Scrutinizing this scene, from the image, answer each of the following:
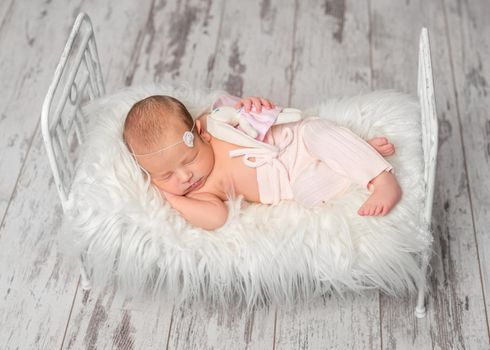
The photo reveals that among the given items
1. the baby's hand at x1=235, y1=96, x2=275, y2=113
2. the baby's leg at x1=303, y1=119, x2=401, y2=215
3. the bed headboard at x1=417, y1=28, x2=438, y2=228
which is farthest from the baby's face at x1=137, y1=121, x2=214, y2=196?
the bed headboard at x1=417, y1=28, x2=438, y2=228

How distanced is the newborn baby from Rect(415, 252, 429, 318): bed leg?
0.42ft

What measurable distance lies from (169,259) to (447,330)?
1.99ft

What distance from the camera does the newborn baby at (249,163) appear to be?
147 cm

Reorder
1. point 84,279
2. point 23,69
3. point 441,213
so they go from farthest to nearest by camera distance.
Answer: point 23,69, point 441,213, point 84,279

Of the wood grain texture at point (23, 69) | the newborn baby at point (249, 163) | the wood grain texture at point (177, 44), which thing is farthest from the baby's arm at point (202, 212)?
the wood grain texture at point (177, 44)

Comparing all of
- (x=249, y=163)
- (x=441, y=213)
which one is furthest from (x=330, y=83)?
(x=249, y=163)

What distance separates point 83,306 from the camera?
163cm

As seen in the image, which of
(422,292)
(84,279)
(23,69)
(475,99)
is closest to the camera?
(422,292)

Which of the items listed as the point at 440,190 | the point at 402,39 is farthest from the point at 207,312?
the point at 402,39

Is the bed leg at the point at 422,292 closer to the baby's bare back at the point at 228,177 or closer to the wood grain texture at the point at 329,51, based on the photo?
the baby's bare back at the point at 228,177

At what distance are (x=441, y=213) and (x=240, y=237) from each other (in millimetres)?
570

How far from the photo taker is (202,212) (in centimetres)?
151

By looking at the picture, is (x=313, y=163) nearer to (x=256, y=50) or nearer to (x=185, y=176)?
(x=185, y=176)

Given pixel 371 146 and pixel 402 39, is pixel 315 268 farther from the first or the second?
pixel 402 39
